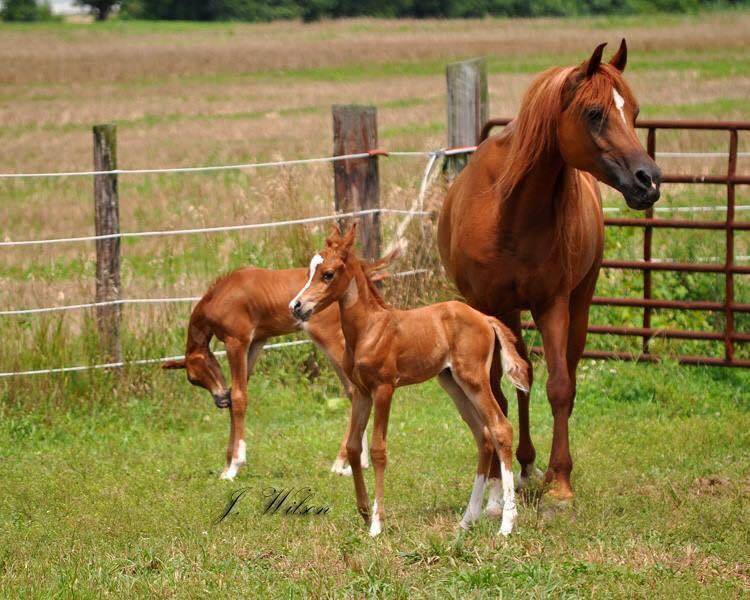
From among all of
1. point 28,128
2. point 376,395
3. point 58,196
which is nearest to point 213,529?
point 376,395

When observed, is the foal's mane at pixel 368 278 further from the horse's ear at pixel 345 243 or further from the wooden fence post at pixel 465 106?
the wooden fence post at pixel 465 106

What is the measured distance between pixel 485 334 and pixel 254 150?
58.9ft

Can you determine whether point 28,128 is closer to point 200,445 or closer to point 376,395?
point 200,445

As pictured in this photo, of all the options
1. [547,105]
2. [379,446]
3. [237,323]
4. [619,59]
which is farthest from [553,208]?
[237,323]

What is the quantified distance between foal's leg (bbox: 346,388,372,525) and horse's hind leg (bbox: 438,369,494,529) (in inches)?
16.9

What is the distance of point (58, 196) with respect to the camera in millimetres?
18797

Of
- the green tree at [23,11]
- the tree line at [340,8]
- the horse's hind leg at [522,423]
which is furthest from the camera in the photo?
the green tree at [23,11]

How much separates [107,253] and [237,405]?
190 centimetres

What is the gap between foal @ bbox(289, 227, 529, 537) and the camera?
5879 millimetres

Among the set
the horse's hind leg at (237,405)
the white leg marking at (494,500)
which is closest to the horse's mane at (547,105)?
the white leg marking at (494,500)
